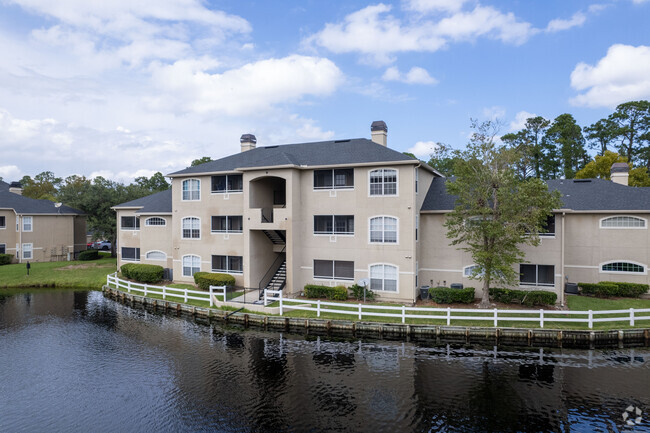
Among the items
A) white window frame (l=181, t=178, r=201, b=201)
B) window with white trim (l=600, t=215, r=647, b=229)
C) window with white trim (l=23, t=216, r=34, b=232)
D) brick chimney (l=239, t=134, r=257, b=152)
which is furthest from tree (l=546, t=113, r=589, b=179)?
window with white trim (l=23, t=216, r=34, b=232)

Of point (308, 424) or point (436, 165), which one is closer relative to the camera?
point (308, 424)

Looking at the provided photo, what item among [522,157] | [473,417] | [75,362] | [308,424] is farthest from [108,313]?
[522,157]

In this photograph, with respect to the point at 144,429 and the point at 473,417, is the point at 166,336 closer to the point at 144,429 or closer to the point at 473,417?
the point at 144,429

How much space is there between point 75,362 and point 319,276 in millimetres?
14522

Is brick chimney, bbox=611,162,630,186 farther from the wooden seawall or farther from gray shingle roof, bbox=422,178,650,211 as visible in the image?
the wooden seawall

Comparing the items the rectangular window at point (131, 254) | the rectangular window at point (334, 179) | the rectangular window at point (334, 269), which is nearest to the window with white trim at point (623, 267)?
the rectangular window at point (334, 269)

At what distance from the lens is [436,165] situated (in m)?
72.2

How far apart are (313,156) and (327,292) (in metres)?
9.50

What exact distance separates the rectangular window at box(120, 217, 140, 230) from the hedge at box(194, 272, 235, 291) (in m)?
11.1

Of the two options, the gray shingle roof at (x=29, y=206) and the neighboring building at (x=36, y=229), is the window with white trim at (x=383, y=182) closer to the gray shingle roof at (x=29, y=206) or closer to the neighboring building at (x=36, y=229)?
the neighboring building at (x=36, y=229)

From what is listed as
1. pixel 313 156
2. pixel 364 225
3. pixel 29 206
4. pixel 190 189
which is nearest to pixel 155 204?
pixel 190 189

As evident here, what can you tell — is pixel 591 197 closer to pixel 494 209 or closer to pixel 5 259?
pixel 494 209

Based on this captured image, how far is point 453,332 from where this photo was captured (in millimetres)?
20406

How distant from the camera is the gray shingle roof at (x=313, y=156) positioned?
26422 mm
